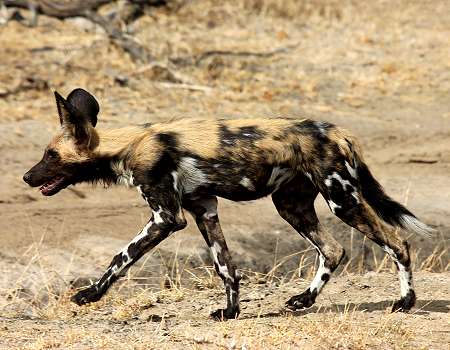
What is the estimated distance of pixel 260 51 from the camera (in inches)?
477

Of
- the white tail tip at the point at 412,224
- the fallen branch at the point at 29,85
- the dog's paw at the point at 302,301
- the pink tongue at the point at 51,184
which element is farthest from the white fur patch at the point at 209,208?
the fallen branch at the point at 29,85

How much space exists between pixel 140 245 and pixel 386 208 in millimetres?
1232

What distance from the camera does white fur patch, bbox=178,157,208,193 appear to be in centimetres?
481

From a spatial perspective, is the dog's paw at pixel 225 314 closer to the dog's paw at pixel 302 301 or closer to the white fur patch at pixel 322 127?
the dog's paw at pixel 302 301

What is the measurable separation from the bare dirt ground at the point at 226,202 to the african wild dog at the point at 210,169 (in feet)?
1.02

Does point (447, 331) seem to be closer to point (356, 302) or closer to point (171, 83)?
point (356, 302)

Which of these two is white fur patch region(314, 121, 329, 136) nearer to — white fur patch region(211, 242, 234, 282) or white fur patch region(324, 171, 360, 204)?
white fur patch region(324, 171, 360, 204)

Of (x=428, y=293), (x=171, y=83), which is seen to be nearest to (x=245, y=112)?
(x=171, y=83)

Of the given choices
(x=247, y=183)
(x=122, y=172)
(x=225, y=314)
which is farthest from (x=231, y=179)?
(x=225, y=314)

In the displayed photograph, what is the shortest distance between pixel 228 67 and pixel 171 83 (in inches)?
40.7

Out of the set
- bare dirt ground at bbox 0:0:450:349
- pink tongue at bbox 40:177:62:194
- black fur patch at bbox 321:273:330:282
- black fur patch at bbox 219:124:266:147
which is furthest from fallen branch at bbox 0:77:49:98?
black fur patch at bbox 321:273:330:282

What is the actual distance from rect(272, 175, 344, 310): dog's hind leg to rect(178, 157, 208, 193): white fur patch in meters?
0.49

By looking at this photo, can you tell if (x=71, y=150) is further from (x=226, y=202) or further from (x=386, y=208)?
(x=226, y=202)

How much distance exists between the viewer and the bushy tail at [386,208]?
5.14m
